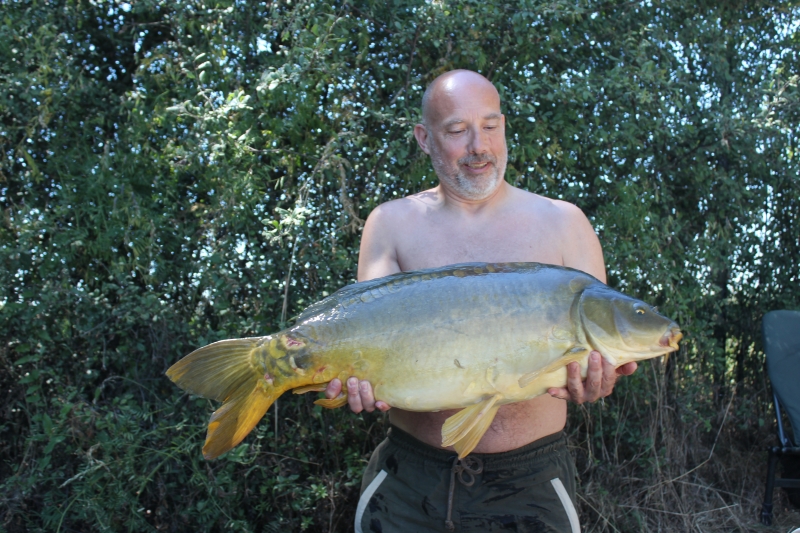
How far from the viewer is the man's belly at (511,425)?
2.34 meters

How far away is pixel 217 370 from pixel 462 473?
2.74ft

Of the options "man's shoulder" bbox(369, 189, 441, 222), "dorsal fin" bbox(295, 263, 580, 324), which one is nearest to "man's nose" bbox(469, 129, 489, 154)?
"man's shoulder" bbox(369, 189, 441, 222)

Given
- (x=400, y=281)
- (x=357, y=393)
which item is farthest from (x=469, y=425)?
(x=400, y=281)

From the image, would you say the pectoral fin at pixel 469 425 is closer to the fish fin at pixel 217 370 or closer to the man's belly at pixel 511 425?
the man's belly at pixel 511 425

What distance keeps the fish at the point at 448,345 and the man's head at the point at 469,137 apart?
1.66 ft

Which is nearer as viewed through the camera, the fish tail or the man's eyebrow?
the fish tail

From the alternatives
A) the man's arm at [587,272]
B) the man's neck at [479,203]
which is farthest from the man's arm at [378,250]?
the man's arm at [587,272]

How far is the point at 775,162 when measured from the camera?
4.42 meters

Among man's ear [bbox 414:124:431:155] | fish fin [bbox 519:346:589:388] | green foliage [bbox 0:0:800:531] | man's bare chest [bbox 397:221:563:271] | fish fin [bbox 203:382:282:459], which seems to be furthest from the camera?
green foliage [bbox 0:0:800:531]

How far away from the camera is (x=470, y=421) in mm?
2020

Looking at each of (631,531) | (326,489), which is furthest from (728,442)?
(326,489)

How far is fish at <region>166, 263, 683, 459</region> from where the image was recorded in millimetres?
2006

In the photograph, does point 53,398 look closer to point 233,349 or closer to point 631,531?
point 233,349

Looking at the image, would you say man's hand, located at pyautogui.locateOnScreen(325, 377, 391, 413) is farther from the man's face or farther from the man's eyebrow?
the man's eyebrow
